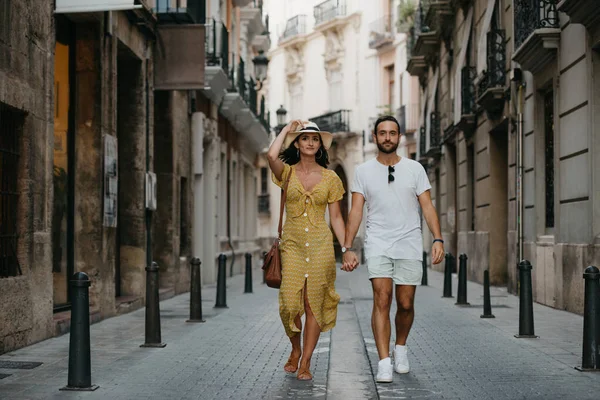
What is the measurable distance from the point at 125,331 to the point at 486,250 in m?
10.9

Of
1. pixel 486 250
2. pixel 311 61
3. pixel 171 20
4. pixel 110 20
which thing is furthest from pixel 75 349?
pixel 311 61

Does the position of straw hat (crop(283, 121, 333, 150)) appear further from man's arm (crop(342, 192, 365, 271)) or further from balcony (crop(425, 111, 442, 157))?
balcony (crop(425, 111, 442, 157))

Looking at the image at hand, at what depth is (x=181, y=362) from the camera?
8273 millimetres

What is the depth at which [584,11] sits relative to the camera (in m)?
11.7

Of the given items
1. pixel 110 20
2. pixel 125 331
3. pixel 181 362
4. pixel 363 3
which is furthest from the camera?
pixel 363 3

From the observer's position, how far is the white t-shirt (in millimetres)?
7156

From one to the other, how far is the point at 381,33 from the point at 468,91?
2106 centimetres

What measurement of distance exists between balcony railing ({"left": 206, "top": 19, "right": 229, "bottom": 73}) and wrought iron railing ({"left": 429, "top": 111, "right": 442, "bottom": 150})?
8.70 meters

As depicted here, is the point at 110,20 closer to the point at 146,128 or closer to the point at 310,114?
the point at 146,128

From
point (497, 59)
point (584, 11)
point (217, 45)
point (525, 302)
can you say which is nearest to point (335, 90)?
point (217, 45)

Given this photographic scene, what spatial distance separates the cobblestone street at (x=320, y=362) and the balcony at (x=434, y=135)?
16453 millimetres

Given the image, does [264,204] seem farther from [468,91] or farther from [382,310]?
[382,310]

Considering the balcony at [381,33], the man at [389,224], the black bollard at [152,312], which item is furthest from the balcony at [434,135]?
the man at [389,224]

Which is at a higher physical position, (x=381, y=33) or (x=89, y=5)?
(x=381, y=33)
